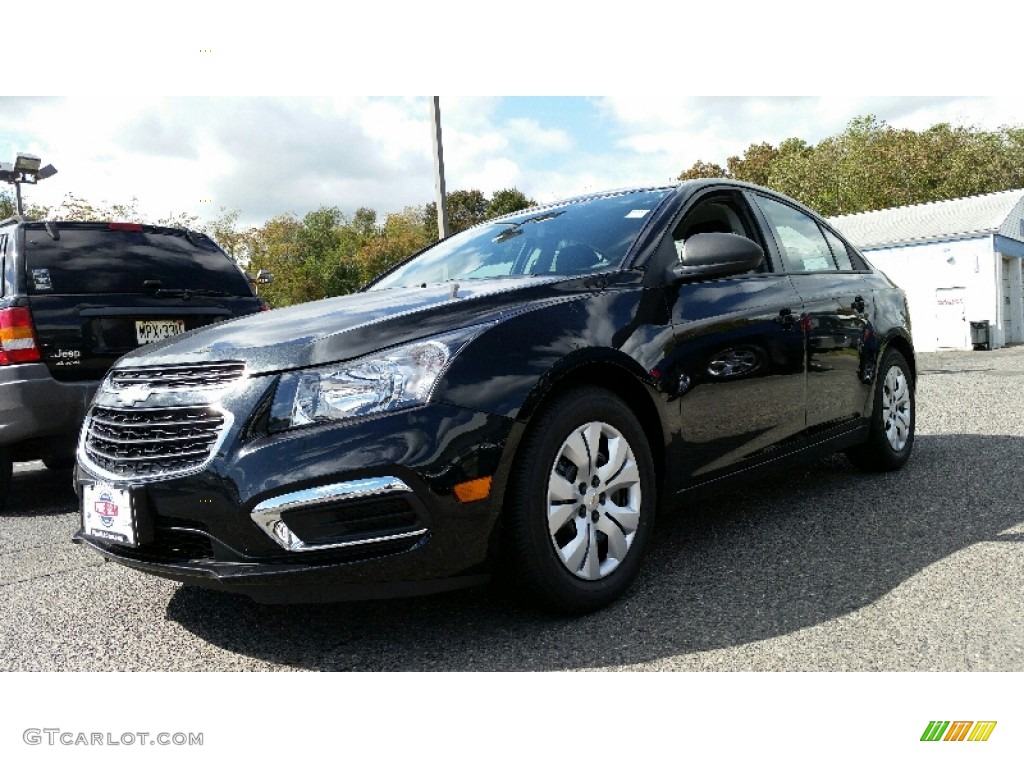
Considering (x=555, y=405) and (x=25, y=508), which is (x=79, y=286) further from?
(x=555, y=405)

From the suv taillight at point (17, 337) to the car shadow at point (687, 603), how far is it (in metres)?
2.07

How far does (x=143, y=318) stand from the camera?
507 cm

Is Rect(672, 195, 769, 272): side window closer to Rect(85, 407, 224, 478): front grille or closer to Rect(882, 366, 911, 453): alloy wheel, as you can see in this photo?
Rect(882, 366, 911, 453): alloy wheel

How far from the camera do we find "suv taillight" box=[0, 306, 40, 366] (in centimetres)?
462

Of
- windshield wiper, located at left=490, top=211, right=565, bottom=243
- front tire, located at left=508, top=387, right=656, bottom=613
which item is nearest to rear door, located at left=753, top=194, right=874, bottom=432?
windshield wiper, located at left=490, top=211, right=565, bottom=243

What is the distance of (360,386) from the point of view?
252 centimetres

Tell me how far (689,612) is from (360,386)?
4.40ft

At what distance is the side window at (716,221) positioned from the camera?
360 cm

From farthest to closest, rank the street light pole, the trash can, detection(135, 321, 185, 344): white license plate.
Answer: the trash can, the street light pole, detection(135, 321, 185, 344): white license plate

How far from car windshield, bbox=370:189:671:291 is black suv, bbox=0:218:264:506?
177 centimetres

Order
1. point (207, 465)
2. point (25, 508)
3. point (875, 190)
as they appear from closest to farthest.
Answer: point (207, 465), point (25, 508), point (875, 190)

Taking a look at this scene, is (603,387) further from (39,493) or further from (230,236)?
(230,236)
